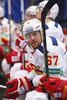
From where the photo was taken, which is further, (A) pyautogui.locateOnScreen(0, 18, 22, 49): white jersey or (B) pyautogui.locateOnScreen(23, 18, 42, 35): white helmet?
(A) pyautogui.locateOnScreen(0, 18, 22, 49): white jersey

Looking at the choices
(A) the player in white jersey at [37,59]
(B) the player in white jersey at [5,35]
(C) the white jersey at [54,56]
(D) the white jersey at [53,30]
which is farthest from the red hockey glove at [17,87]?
(B) the player in white jersey at [5,35]

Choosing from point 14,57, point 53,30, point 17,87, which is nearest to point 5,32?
point 14,57

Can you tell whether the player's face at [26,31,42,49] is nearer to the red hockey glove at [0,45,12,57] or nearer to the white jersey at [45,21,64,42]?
the white jersey at [45,21,64,42]

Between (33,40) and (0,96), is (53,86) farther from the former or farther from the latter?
(0,96)

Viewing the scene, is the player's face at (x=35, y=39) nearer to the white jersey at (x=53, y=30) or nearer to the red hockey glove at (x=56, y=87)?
the red hockey glove at (x=56, y=87)

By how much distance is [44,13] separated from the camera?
2322 mm

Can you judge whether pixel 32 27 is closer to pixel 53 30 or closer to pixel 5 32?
pixel 53 30

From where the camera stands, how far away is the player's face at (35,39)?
287 centimetres

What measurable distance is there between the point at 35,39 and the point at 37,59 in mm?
224

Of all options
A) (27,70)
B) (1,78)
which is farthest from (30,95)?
(1,78)

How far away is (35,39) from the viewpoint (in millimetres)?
2869

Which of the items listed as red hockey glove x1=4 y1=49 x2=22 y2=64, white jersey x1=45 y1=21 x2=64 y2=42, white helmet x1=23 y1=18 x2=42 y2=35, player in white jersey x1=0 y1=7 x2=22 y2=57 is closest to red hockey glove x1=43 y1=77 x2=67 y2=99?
white helmet x1=23 y1=18 x2=42 y2=35

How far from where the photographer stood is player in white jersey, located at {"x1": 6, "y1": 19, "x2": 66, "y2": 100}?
273 centimetres

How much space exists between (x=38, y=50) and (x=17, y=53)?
178 centimetres
